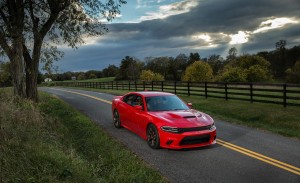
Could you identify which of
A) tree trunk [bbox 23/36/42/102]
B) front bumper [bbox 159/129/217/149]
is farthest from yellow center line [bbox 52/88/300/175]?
tree trunk [bbox 23/36/42/102]

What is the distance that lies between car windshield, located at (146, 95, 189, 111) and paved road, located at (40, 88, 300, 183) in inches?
42.9

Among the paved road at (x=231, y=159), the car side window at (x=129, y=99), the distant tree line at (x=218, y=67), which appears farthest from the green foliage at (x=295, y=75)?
the car side window at (x=129, y=99)

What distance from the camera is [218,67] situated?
120 metres

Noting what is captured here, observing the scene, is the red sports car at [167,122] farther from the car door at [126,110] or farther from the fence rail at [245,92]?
the fence rail at [245,92]

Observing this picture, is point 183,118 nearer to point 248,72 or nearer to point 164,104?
→ point 164,104

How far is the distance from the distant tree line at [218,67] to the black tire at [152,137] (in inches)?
1686

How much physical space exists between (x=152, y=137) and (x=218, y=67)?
114756mm

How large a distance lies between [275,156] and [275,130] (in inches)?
156

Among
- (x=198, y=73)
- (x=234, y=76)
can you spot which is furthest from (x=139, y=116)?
(x=198, y=73)

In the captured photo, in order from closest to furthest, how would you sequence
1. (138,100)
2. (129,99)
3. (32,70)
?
(138,100), (129,99), (32,70)

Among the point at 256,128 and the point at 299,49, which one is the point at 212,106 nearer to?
the point at 256,128

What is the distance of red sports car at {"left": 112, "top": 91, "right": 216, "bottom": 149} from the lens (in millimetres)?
8109

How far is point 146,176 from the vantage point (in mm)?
6262

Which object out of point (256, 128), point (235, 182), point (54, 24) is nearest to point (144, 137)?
point (235, 182)
